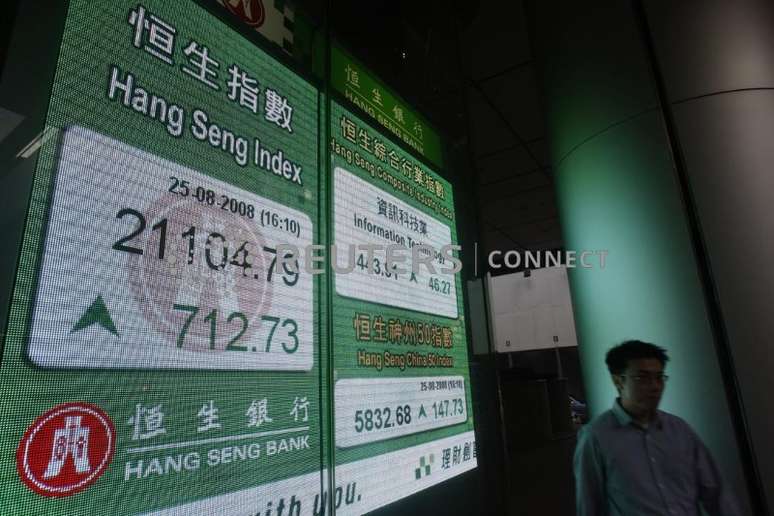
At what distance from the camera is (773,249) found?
5.17 ft

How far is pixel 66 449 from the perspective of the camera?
0.67m

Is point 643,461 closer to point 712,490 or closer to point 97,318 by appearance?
point 712,490

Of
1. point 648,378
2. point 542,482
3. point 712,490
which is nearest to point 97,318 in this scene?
point 648,378

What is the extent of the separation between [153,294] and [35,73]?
424 mm

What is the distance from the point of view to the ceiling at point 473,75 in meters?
2.02

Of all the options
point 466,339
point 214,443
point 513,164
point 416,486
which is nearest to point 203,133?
point 214,443

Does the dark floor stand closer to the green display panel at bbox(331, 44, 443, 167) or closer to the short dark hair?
the short dark hair

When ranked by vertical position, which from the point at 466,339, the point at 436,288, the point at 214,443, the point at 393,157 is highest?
the point at 393,157

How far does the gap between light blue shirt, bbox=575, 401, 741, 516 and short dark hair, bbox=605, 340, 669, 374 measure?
0.15 metres

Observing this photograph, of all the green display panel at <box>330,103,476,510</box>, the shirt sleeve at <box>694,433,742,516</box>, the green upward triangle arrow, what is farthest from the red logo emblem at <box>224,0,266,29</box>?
the shirt sleeve at <box>694,433,742,516</box>

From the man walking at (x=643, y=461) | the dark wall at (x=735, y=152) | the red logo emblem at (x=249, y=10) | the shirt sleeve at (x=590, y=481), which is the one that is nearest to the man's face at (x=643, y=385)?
the man walking at (x=643, y=461)

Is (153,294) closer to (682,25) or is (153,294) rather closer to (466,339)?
(466,339)

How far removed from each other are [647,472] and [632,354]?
326 millimetres

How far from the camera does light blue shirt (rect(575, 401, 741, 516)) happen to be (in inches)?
44.8
